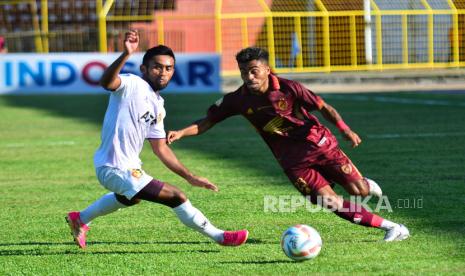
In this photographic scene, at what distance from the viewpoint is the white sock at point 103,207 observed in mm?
6641

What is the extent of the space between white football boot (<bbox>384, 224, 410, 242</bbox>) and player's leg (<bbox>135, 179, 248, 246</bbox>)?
988mm

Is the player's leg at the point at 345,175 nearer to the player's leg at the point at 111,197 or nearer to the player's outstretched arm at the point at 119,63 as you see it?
the player's leg at the point at 111,197

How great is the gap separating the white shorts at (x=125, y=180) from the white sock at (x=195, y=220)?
319 millimetres

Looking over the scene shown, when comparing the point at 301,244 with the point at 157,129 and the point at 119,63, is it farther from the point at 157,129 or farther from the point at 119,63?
the point at 119,63

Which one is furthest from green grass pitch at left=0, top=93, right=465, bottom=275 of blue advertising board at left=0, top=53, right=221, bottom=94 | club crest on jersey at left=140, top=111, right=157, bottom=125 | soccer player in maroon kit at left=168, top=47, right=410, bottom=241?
blue advertising board at left=0, top=53, right=221, bottom=94

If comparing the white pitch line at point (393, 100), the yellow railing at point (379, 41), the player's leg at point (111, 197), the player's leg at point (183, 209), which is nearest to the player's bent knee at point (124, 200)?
the player's leg at point (111, 197)

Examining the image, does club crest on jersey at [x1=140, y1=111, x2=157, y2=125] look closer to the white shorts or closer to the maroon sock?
the white shorts

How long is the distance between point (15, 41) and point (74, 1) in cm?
238

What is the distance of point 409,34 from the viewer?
2567 centimetres

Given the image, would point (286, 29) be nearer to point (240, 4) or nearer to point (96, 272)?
point (240, 4)

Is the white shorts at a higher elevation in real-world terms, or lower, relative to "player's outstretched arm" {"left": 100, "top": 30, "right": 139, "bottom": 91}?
lower

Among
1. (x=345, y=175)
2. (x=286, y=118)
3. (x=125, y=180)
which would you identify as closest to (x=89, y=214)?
(x=125, y=180)

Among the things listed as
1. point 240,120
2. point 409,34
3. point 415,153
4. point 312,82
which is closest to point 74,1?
point 312,82

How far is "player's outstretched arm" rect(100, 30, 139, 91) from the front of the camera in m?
5.67
